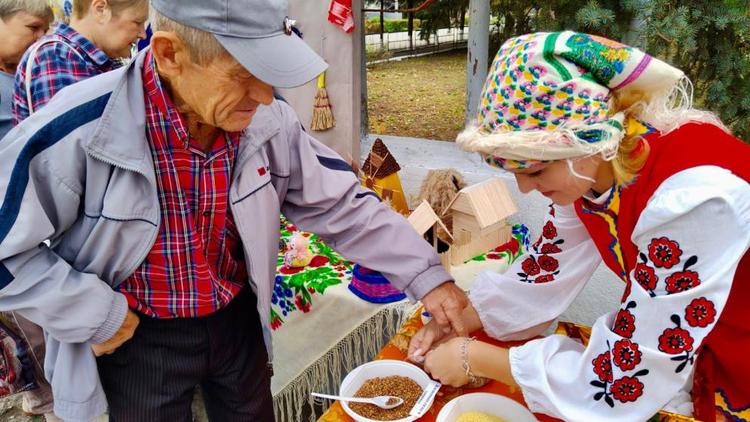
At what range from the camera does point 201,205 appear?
140 cm

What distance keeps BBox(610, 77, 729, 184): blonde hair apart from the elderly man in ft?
2.05

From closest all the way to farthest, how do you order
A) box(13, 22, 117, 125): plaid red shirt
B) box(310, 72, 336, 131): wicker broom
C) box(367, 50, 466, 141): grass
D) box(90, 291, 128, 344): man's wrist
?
box(90, 291, 128, 344): man's wrist
box(13, 22, 117, 125): plaid red shirt
box(310, 72, 336, 131): wicker broom
box(367, 50, 466, 141): grass

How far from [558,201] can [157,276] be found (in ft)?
3.33

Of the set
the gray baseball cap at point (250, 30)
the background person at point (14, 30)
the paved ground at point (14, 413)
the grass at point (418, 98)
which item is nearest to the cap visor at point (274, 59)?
the gray baseball cap at point (250, 30)

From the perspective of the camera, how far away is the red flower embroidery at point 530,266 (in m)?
1.58

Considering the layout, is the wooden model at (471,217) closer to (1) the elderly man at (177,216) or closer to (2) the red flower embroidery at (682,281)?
(1) the elderly man at (177,216)

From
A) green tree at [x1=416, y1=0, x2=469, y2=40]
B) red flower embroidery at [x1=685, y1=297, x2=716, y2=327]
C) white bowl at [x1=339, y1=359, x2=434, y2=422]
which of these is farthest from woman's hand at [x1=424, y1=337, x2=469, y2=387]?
green tree at [x1=416, y1=0, x2=469, y2=40]

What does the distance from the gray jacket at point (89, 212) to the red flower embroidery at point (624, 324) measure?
1.86 ft

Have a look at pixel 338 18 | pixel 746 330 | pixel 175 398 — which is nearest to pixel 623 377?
pixel 746 330

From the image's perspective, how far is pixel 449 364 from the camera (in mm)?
1354

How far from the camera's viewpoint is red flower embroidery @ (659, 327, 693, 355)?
994 mm

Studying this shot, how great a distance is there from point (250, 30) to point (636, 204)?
2.89 feet

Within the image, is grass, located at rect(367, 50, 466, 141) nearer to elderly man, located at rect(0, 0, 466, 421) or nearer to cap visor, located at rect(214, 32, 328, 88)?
elderly man, located at rect(0, 0, 466, 421)

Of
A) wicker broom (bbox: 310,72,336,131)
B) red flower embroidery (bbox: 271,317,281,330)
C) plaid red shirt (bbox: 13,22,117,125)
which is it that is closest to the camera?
plaid red shirt (bbox: 13,22,117,125)
